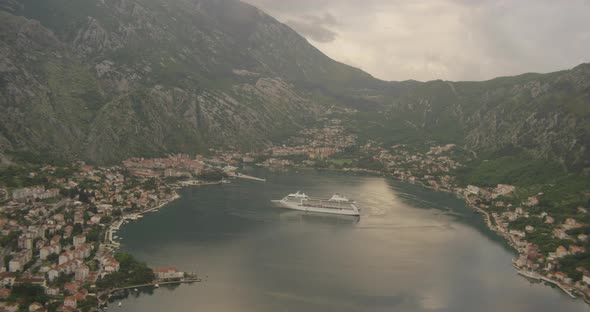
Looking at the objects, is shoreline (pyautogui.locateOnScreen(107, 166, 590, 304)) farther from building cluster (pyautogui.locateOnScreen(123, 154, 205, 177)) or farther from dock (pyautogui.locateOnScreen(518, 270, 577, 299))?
building cluster (pyautogui.locateOnScreen(123, 154, 205, 177))

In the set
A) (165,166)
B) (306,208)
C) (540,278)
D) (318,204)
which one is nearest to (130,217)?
(306,208)

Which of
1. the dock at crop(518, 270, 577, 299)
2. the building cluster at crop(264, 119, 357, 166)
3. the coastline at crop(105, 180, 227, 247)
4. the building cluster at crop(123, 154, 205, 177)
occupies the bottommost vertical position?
the dock at crop(518, 270, 577, 299)

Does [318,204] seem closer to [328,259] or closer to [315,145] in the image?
[328,259]

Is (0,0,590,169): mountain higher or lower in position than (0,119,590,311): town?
higher

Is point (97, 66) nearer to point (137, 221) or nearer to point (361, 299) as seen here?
point (137, 221)

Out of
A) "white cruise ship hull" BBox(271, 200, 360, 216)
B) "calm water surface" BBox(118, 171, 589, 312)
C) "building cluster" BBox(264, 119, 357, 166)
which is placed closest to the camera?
"calm water surface" BBox(118, 171, 589, 312)

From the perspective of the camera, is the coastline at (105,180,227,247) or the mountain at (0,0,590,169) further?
the mountain at (0,0,590,169)

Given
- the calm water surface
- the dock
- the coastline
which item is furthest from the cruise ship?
the dock

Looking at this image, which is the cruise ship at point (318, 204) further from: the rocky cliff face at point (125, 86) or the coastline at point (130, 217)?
the rocky cliff face at point (125, 86)
